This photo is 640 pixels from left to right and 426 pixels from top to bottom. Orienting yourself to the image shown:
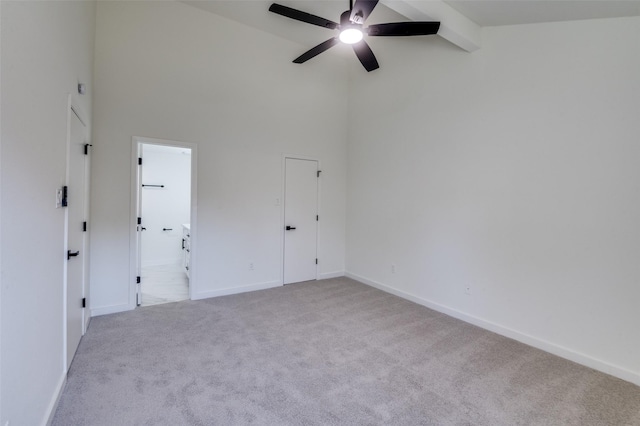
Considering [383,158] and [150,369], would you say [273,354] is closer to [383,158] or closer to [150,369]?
[150,369]

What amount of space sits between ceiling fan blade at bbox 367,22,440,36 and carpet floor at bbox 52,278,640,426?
9.91 feet

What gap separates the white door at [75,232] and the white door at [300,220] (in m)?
2.65

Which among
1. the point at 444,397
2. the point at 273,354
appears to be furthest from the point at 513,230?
the point at 273,354

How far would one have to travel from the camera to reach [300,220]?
200 inches

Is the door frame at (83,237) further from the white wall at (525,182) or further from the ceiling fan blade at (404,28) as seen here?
the white wall at (525,182)

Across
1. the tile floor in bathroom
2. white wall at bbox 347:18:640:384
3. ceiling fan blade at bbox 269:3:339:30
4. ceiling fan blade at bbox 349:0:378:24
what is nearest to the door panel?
the tile floor in bathroom

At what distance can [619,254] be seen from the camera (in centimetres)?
252

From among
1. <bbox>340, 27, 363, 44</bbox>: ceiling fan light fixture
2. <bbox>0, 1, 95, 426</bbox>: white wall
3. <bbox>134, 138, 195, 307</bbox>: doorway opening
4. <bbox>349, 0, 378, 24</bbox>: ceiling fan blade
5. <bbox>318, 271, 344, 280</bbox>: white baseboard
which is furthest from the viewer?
<bbox>134, 138, 195, 307</bbox>: doorway opening

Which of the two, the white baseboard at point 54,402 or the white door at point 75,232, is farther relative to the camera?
the white door at point 75,232

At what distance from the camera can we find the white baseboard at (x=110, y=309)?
351cm

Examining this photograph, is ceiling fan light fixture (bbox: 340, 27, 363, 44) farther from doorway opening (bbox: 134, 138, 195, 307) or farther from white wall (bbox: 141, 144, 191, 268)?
white wall (bbox: 141, 144, 191, 268)

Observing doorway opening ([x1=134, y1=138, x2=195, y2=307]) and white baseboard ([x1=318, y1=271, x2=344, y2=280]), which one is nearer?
white baseboard ([x1=318, y1=271, x2=344, y2=280])

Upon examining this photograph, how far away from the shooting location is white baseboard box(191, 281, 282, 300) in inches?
164

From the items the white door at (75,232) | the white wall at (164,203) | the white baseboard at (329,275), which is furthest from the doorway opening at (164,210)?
the white door at (75,232)
